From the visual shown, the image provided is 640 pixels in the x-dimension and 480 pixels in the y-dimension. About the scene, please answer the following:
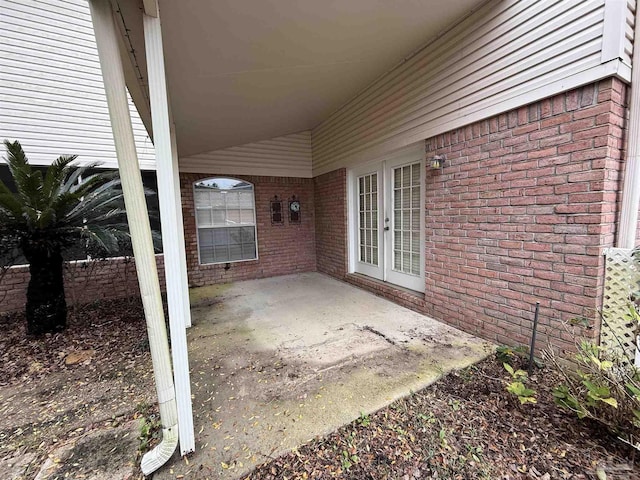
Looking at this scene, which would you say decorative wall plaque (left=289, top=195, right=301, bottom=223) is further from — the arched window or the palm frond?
the palm frond

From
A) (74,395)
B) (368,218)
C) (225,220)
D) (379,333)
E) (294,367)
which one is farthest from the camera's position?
(225,220)

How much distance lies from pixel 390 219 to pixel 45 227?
454 centimetres

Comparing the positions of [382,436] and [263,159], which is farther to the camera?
[263,159]

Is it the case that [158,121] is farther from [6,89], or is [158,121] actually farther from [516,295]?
[6,89]

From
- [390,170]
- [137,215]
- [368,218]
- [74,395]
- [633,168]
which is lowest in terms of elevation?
[74,395]

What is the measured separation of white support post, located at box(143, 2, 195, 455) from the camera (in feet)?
4.81

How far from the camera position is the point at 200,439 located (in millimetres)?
1706

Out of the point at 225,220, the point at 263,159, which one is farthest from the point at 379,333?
the point at 263,159

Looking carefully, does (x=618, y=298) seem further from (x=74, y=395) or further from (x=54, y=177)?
(x=54, y=177)

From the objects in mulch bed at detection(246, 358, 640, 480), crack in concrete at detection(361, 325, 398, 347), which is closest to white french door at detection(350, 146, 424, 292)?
crack in concrete at detection(361, 325, 398, 347)

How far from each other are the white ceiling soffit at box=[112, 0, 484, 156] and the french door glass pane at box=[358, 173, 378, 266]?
5.03 ft

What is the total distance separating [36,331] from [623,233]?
19.8ft

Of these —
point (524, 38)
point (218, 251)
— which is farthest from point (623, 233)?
point (218, 251)

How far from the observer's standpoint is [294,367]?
2.47m
